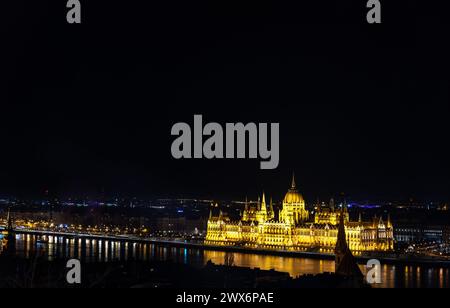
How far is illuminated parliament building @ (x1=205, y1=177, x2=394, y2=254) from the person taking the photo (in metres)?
43.3

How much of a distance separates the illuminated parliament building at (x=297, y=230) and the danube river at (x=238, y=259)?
5.10 m

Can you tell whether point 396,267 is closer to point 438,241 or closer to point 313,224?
point 313,224

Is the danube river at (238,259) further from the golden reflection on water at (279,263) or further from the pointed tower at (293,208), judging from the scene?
the pointed tower at (293,208)

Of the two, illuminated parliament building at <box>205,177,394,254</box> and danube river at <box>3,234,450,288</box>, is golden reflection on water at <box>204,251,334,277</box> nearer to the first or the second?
danube river at <box>3,234,450,288</box>

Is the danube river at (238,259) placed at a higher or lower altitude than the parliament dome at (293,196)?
lower

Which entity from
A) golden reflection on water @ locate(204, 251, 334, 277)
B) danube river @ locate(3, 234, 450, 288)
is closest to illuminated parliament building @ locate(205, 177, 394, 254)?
golden reflection on water @ locate(204, 251, 334, 277)

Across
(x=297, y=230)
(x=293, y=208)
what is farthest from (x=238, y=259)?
(x=293, y=208)

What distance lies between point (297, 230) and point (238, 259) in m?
10.9

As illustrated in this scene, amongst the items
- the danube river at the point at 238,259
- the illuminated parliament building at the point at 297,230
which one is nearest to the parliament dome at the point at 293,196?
the illuminated parliament building at the point at 297,230

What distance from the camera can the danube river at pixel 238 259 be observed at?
27536mm

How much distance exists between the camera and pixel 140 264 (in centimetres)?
2400
